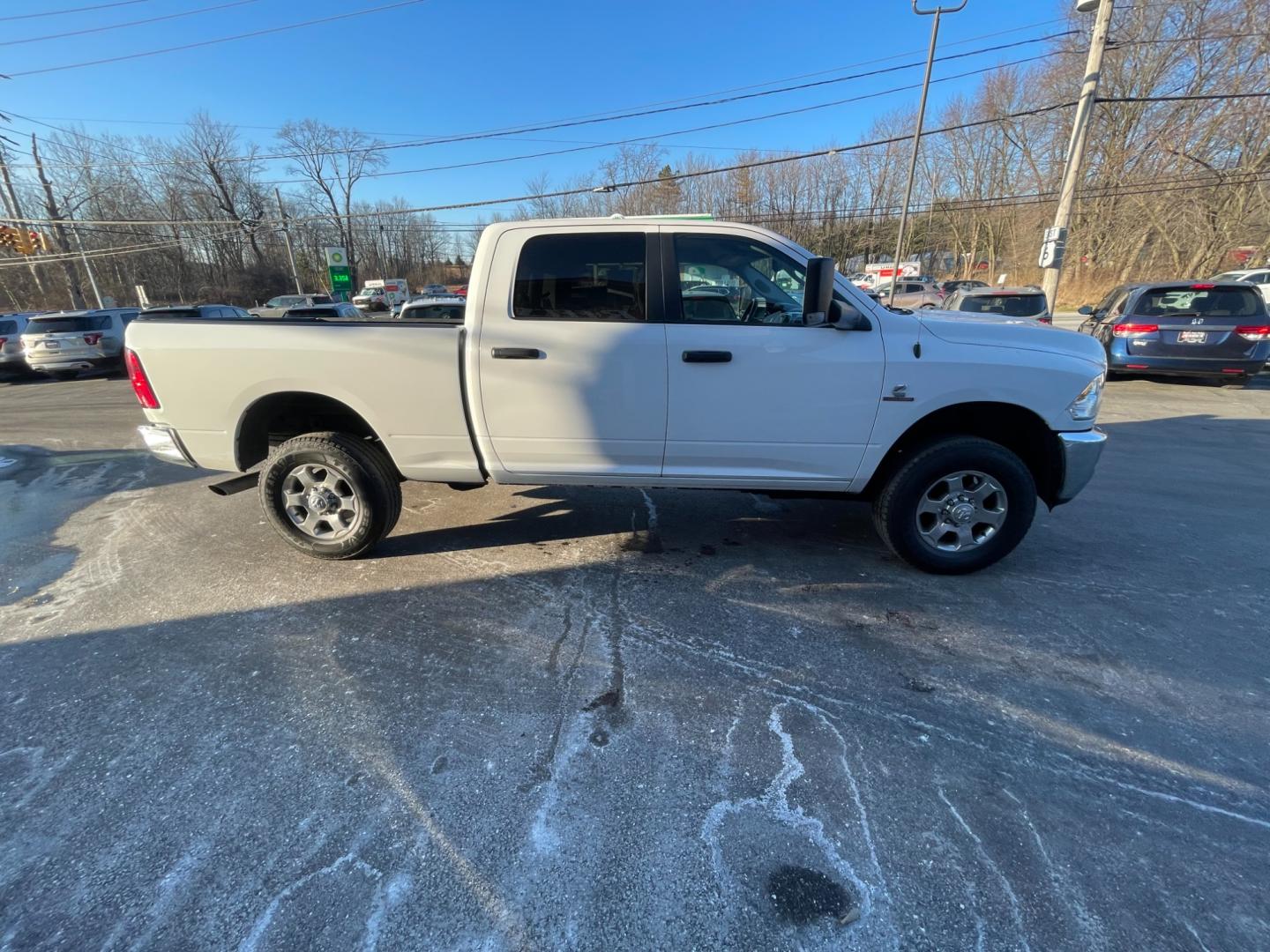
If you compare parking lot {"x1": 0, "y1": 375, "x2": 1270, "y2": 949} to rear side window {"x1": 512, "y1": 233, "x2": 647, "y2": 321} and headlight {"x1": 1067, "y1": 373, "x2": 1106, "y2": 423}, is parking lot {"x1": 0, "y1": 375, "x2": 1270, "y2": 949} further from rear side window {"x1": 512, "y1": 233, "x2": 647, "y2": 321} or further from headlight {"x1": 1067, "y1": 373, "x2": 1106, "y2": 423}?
rear side window {"x1": 512, "y1": 233, "x2": 647, "y2": 321}

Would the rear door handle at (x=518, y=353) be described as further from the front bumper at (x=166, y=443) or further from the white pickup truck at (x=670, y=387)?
the front bumper at (x=166, y=443)

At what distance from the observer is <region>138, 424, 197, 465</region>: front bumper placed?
364 centimetres

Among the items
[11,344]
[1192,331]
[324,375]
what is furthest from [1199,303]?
[11,344]

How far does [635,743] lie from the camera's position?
2219mm

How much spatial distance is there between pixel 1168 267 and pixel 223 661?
144ft

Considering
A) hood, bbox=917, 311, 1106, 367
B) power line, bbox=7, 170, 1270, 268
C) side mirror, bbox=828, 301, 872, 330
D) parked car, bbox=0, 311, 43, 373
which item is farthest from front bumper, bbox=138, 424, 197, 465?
power line, bbox=7, 170, 1270, 268

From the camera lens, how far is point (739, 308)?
327 centimetres

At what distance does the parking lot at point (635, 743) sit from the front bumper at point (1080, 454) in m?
0.68

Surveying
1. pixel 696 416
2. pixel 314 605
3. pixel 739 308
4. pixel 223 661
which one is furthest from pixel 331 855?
pixel 739 308

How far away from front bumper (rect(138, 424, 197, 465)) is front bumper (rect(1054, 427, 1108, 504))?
555cm

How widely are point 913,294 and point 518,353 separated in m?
30.4

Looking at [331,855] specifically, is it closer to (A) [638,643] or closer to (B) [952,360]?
(A) [638,643]

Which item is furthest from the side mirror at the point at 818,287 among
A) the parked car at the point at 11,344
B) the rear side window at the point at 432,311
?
the parked car at the point at 11,344

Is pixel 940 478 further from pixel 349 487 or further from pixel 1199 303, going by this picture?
pixel 1199 303
